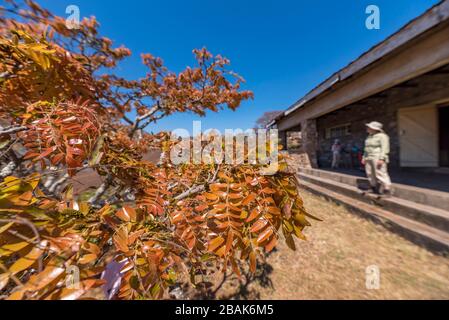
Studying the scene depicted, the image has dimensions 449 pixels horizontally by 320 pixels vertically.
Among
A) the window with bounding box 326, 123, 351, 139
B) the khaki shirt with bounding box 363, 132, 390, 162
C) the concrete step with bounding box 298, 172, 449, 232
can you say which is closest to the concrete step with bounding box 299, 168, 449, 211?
the concrete step with bounding box 298, 172, 449, 232

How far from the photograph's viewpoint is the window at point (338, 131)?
29.2 ft

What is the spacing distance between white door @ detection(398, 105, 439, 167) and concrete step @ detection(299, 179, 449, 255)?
164 inches

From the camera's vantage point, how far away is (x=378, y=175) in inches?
160

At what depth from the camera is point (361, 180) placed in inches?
199

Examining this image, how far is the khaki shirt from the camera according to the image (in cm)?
404

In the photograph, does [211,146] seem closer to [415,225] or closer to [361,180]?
[415,225]

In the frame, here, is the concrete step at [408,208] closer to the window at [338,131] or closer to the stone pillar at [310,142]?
the stone pillar at [310,142]

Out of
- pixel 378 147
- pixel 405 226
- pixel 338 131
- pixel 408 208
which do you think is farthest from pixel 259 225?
pixel 338 131

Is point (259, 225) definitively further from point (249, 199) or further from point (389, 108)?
point (389, 108)

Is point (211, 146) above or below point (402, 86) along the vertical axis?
below

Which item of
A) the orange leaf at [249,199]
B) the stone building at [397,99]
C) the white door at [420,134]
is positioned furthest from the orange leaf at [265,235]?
the white door at [420,134]

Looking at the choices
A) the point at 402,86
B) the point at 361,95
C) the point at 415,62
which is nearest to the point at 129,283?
the point at 415,62

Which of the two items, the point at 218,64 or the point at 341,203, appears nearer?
the point at 218,64
